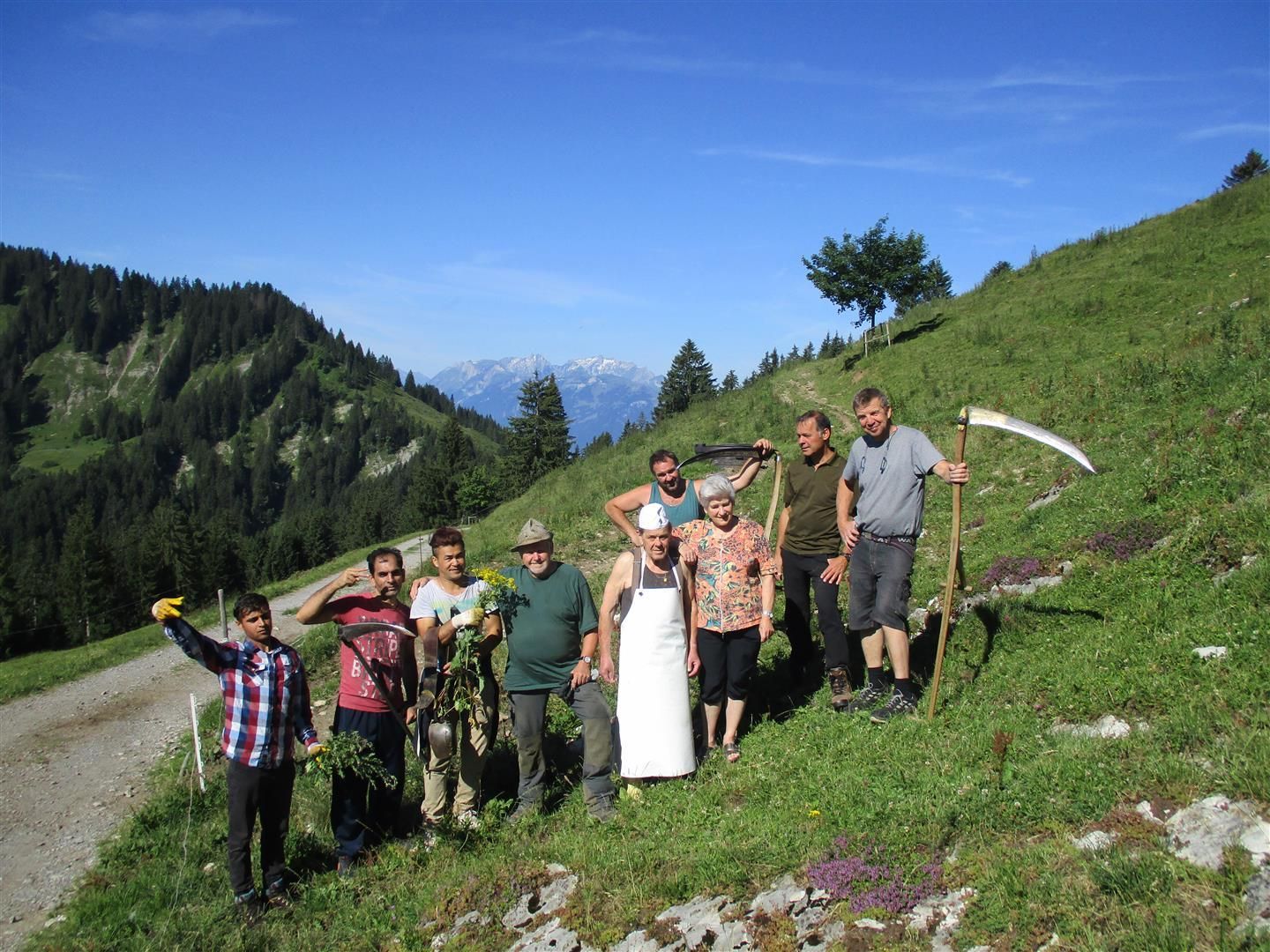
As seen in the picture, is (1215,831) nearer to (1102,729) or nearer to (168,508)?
(1102,729)

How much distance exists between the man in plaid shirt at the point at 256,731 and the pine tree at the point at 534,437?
59.2m

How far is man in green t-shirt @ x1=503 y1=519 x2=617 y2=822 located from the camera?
5793mm

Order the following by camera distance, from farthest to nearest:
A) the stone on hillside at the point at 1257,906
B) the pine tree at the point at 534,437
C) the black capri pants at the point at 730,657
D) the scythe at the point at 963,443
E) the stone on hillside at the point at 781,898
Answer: the pine tree at the point at 534,437, the black capri pants at the point at 730,657, the scythe at the point at 963,443, the stone on hillside at the point at 781,898, the stone on hillside at the point at 1257,906

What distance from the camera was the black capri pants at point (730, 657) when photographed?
19.7ft

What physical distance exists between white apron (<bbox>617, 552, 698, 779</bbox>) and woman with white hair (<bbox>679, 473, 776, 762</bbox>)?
0.29 metres

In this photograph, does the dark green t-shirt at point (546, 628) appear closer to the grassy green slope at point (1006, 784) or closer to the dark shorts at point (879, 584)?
the grassy green slope at point (1006, 784)

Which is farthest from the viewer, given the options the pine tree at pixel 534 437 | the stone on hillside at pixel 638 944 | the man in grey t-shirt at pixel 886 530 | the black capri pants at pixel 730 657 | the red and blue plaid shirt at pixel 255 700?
the pine tree at pixel 534 437

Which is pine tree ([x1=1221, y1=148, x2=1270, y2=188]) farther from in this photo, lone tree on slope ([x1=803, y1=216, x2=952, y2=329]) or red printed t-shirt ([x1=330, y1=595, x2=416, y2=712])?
red printed t-shirt ([x1=330, y1=595, x2=416, y2=712])

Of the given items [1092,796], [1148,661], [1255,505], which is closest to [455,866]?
[1092,796]

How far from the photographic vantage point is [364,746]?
5547 millimetres

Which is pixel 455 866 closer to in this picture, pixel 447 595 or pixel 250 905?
pixel 250 905

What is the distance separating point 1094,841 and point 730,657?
282 centimetres

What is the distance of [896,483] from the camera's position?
579cm

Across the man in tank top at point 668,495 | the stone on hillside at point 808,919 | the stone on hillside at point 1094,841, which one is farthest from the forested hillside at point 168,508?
Result: the stone on hillside at point 1094,841
